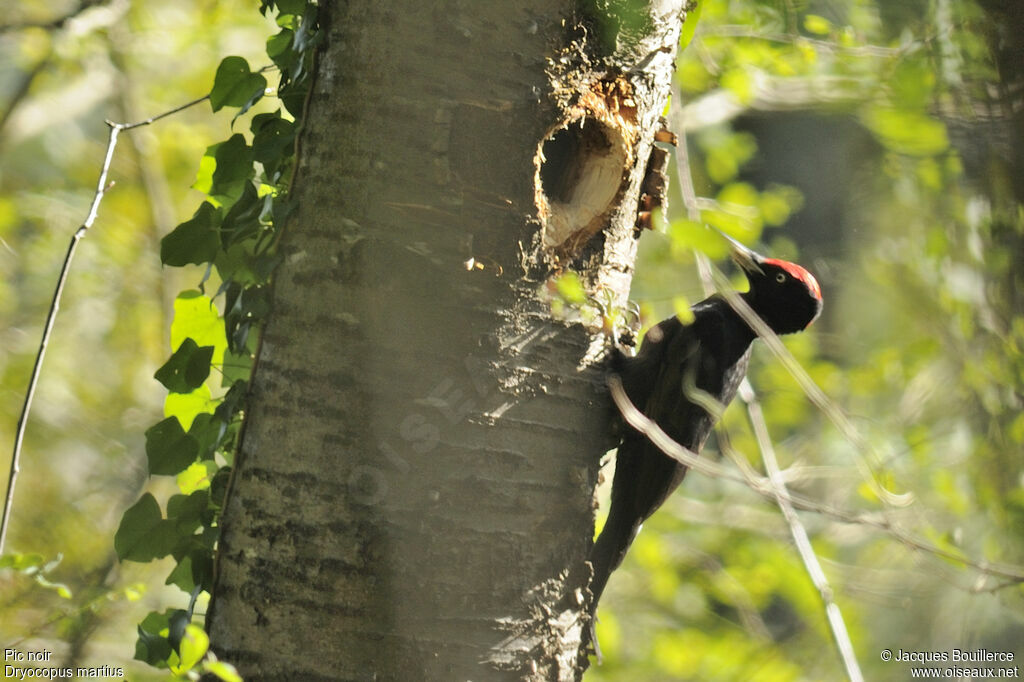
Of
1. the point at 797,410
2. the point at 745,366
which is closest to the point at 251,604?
the point at 745,366

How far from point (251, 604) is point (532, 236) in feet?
2.96

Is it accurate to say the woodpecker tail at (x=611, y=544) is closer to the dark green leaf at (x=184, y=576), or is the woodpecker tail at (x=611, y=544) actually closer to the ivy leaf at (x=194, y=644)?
the dark green leaf at (x=184, y=576)

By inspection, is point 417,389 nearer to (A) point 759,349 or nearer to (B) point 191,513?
(B) point 191,513

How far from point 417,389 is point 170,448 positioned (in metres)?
0.67

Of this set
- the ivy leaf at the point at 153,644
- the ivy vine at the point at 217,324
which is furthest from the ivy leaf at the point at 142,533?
the ivy leaf at the point at 153,644

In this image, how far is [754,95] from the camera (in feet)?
14.7

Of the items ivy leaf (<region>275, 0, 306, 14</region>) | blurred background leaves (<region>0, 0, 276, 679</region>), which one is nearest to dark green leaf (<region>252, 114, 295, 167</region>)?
ivy leaf (<region>275, 0, 306, 14</region>)

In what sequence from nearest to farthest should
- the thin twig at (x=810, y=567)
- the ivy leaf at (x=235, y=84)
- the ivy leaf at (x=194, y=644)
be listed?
the ivy leaf at (x=194, y=644)
the ivy leaf at (x=235, y=84)
the thin twig at (x=810, y=567)

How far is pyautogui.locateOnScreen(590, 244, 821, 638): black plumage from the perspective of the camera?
2.26 meters

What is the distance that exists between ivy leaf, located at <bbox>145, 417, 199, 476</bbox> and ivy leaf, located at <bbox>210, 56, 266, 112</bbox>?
741 mm

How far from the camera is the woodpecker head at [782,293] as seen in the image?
9.16 feet

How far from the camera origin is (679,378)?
8.07ft

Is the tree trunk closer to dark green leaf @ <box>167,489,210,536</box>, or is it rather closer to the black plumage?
dark green leaf @ <box>167,489,210,536</box>

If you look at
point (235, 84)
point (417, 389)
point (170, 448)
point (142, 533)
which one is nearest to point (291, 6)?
point (235, 84)
